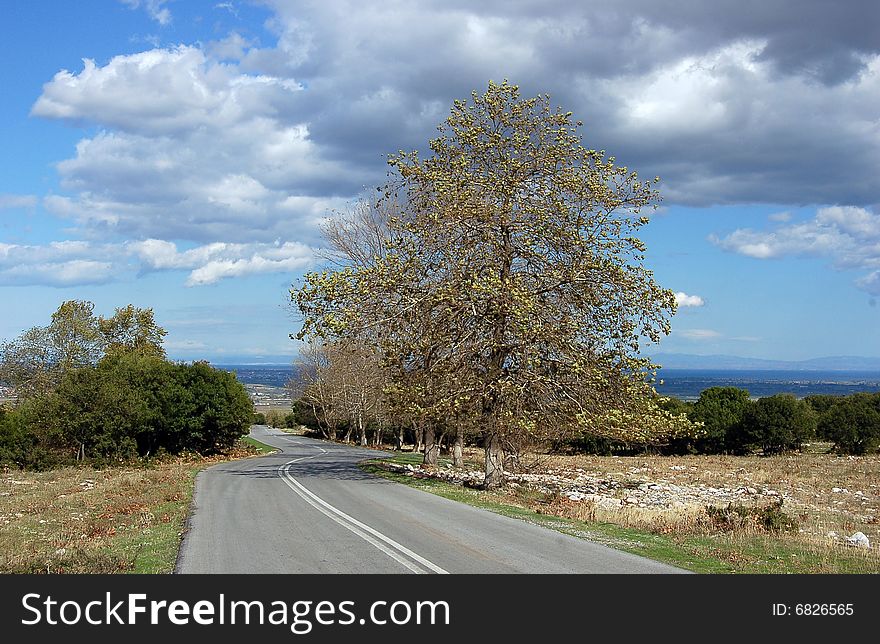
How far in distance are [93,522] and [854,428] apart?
5421cm

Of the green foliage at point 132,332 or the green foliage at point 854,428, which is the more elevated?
the green foliage at point 132,332

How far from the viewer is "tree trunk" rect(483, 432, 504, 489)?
25062mm

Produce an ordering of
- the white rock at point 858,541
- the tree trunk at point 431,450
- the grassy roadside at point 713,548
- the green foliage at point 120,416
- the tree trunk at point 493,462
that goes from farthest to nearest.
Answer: the green foliage at point 120,416 → the tree trunk at point 431,450 → the tree trunk at point 493,462 → the white rock at point 858,541 → the grassy roadside at point 713,548

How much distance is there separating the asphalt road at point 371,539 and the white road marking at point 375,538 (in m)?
0.01

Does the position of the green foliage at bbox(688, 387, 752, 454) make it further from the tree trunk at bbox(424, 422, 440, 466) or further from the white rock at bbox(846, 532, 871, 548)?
the white rock at bbox(846, 532, 871, 548)

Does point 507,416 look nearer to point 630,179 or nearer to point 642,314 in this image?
point 642,314

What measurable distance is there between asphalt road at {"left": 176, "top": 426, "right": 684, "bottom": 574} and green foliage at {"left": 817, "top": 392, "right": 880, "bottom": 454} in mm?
45887

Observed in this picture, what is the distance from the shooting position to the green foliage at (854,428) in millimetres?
56406

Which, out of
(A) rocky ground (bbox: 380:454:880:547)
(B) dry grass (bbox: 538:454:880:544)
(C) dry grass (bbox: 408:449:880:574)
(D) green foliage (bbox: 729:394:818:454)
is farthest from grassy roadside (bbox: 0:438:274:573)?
(D) green foliage (bbox: 729:394:818:454)

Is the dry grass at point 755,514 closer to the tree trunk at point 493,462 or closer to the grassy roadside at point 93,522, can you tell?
the tree trunk at point 493,462

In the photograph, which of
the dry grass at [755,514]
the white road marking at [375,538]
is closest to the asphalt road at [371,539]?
the white road marking at [375,538]
